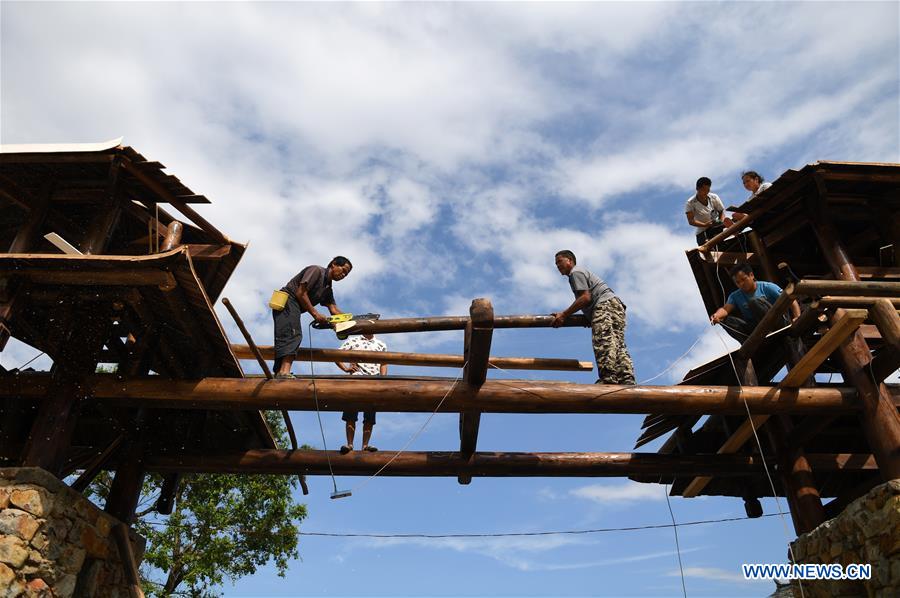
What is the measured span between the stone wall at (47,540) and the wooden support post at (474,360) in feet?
13.6

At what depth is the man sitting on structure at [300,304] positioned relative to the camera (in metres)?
7.64

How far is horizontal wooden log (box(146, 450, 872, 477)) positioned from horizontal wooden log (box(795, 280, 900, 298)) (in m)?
2.60

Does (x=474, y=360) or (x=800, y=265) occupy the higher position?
(x=800, y=265)

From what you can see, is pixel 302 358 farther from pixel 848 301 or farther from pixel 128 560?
pixel 848 301

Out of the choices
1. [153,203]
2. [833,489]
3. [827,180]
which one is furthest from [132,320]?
[833,489]

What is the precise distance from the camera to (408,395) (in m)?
6.78

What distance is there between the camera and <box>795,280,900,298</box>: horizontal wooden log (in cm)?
627

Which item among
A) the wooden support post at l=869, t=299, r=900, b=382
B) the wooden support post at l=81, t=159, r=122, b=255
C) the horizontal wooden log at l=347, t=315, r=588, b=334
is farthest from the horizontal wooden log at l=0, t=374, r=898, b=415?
the wooden support post at l=81, t=159, r=122, b=255

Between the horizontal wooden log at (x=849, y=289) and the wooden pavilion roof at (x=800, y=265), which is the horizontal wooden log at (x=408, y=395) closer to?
the wooden pavilion roof at (x=800, y=265)

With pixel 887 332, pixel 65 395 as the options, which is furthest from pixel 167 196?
pixel 887 332

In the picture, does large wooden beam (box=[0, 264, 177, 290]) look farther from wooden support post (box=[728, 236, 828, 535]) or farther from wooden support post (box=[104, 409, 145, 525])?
wooden support post (box=[728, 236, 828, 535])

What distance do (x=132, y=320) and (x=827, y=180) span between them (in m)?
8.96

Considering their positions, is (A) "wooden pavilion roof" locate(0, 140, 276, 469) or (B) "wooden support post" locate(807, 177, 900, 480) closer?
(A) "wooden pavilion roof" locate(0, 140, 276, 469)

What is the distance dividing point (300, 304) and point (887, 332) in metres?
6.80
